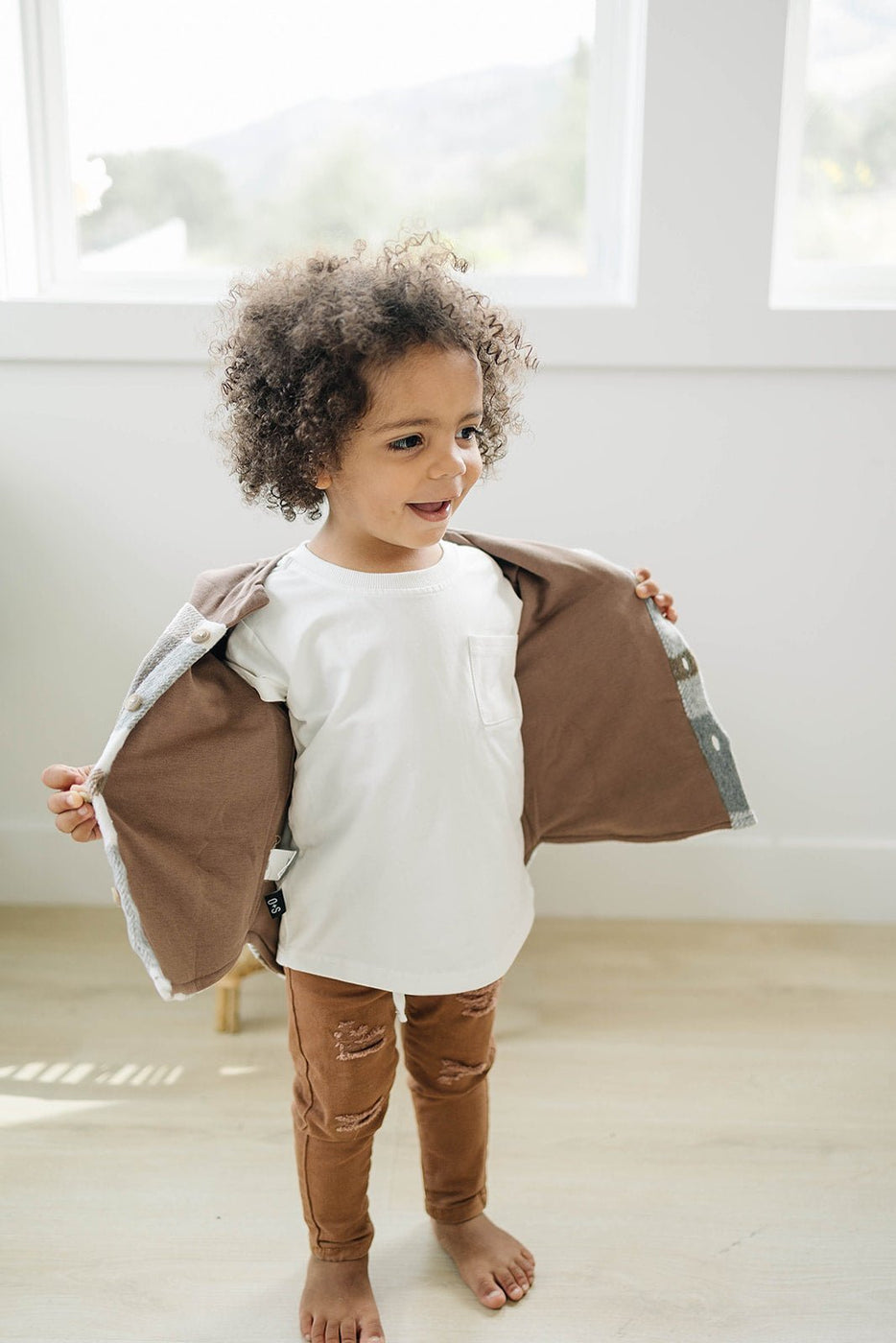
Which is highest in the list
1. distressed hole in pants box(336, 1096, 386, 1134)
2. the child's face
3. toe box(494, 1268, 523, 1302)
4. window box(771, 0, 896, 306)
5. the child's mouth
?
window box(771, 0, 896, 306)

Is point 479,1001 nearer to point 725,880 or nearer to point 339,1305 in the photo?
point 339,1305

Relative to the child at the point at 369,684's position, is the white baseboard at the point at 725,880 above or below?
below

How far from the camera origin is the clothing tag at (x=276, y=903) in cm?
100

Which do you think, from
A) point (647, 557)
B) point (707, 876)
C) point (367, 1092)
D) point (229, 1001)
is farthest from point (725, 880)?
point (367, 1092)

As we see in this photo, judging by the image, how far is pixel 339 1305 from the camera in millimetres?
1044

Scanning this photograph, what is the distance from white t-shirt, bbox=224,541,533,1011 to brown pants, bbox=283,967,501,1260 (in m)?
0.06

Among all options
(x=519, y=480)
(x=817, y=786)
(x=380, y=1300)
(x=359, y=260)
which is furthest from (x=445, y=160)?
(x=380, y=1300)

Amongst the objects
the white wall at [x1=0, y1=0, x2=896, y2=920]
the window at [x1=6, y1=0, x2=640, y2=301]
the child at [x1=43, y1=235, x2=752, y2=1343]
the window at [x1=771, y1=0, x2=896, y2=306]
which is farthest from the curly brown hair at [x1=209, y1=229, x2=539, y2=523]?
the window at [x1=771, y1=0, x2=896, y2=306]

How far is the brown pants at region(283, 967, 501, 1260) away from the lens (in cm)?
99

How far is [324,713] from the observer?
935 millimetres

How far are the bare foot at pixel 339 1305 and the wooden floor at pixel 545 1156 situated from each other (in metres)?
0.03

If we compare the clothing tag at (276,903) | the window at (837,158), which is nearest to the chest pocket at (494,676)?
the clothing tag at (276,903)

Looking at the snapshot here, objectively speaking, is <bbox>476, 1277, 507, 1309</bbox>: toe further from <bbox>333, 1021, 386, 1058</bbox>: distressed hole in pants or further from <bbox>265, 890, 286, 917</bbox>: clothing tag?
<bbox>265, 890, 286, 917</bbox>: clothing tag

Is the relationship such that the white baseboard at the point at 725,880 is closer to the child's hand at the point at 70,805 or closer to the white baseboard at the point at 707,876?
the white baseboard at the point at 707,876
